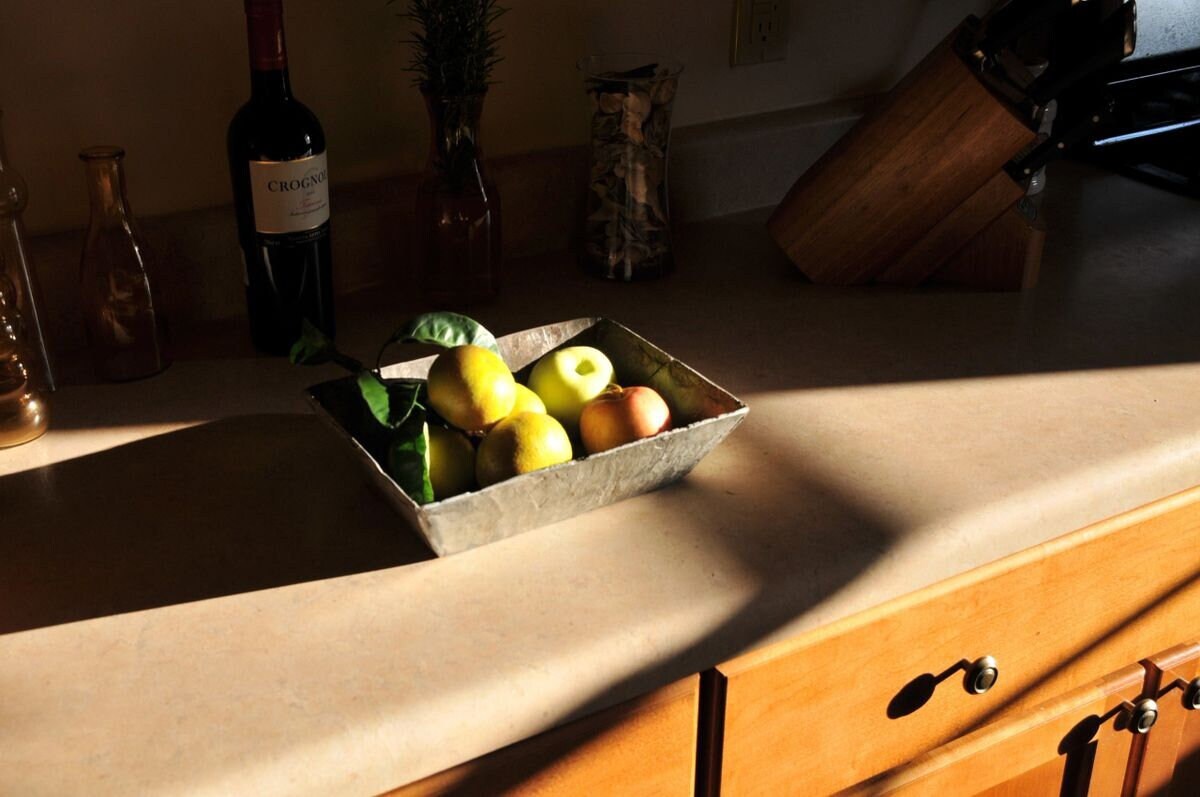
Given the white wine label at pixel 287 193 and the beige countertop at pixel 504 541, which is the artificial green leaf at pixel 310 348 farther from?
the white wine label at pixel 287 193

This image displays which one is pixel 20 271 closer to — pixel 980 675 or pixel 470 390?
pixel 470 390

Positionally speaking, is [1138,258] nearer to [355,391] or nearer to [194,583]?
[355,391]

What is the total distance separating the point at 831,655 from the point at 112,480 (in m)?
0.54

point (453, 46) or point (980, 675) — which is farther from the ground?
point (453, 46)

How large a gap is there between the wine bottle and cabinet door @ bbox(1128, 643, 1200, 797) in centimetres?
81

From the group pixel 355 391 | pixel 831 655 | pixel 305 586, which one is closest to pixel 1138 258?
pixel 831 655

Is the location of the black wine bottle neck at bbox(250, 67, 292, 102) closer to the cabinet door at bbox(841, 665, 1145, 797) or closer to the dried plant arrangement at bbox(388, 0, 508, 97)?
the dried plant arrangement at bbox(388, 0, 508, 97)

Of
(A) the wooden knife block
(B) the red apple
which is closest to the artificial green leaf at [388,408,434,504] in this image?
(B) the red apple

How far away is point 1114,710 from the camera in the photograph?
1064 millimetres

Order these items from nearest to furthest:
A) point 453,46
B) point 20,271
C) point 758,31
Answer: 1. point 20,271
2. point 453,46
3. point 758,31

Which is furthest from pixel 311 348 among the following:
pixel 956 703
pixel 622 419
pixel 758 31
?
pixel 758 31

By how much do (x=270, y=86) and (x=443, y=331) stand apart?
27cm

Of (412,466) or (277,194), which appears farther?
(277,194)

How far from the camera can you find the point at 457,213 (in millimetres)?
1188
